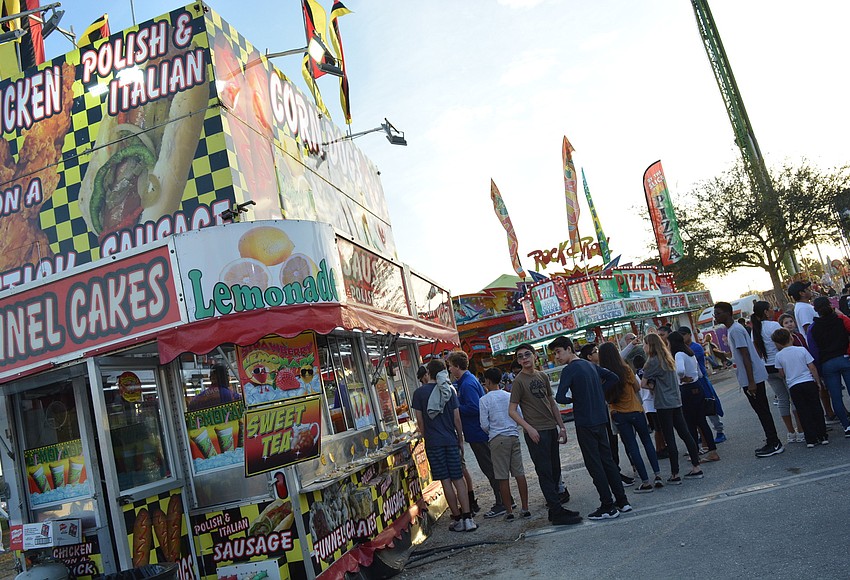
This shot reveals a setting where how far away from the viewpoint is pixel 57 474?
242 inches

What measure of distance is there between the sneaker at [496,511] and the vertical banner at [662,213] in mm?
21058

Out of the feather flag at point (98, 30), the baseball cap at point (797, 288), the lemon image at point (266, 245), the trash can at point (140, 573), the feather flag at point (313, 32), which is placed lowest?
the trash can at point (140, 573)

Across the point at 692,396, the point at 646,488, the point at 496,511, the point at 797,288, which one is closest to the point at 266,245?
the point at 496,511

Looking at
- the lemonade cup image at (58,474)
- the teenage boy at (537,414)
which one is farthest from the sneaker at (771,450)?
the lemonade cup image at (58,474)

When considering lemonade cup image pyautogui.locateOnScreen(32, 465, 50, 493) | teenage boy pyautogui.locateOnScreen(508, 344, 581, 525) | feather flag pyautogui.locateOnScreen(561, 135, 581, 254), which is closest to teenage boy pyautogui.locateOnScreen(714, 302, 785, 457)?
teenage boy pyautogui.locateOnScreen(508, 344, 581, 525)

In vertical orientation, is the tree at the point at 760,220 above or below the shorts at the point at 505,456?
above

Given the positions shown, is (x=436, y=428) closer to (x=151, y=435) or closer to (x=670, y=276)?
(x=151, y=435)

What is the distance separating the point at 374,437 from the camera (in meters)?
7.46

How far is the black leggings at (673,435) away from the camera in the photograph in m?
7.55

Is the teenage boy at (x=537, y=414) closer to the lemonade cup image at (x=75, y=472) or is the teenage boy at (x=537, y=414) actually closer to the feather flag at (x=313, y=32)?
the lemonade cup image at (x=75, y=472)

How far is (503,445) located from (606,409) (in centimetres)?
123

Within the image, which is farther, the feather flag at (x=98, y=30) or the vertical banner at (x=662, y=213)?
the vertical banner at (x=662, y=213)

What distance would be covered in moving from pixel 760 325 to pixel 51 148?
8.53 metres

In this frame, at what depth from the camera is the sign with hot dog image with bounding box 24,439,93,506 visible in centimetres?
604
